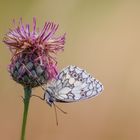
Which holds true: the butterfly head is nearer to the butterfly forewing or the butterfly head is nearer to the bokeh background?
the butterfly forewing

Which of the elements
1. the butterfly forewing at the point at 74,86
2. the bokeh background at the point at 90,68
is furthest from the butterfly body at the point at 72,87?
the bokeh background at the point at 90,68

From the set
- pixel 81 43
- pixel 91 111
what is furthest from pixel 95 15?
pixel 91 111

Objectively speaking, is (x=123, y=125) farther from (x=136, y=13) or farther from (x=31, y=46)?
(x=31, y=46)

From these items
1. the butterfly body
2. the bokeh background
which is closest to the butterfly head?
the butterfly body

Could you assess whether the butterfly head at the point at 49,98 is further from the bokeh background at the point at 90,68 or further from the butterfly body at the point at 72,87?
the bokeh background at the point at 90,68

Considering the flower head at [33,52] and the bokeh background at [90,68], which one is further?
the bokeh background at [90,68]
